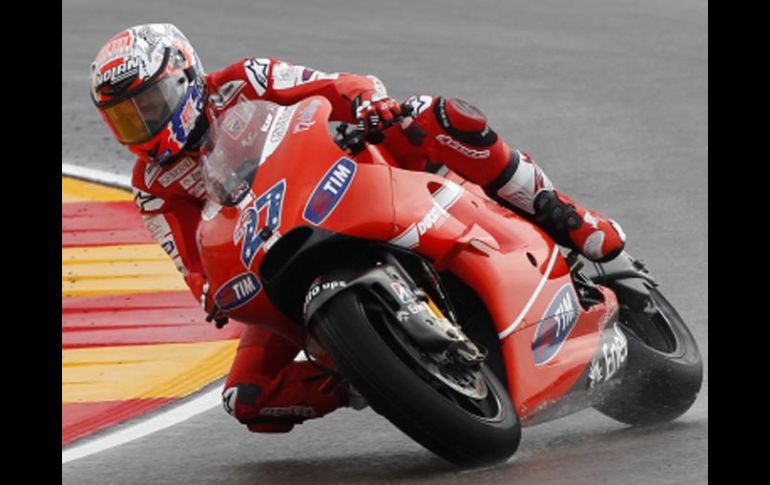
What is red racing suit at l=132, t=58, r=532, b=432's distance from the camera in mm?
6043

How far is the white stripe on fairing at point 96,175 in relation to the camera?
34.9ft

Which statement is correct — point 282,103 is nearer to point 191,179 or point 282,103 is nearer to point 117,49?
point 191,179

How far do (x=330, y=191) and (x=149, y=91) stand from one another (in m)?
0.83

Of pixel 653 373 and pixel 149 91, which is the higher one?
pixel 149 91

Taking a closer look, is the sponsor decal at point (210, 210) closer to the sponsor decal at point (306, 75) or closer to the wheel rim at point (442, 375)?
the wheel rim at point (442, 375)

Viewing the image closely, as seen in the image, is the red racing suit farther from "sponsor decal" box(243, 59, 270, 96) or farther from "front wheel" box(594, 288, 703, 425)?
"front wheel" box(594, 288, 703, 425)

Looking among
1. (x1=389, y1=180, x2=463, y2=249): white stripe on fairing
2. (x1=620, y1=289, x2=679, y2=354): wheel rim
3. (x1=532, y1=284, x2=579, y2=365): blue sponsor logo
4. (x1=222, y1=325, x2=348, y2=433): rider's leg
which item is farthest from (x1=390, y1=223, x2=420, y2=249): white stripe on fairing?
(x1=620, y1=289, x2=679, y2=354): wheel rim

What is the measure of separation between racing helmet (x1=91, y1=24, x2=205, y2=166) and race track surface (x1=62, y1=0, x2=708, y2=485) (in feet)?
3.61

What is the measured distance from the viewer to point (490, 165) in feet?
20.3

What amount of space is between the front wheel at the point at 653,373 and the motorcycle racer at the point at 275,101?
0.29m

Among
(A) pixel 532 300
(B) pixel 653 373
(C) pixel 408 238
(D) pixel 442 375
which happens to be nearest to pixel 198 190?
(C) pixel 408 238

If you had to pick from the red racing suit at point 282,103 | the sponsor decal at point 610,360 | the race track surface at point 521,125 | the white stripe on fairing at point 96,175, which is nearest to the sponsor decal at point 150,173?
the red racing suit at point 282,103
